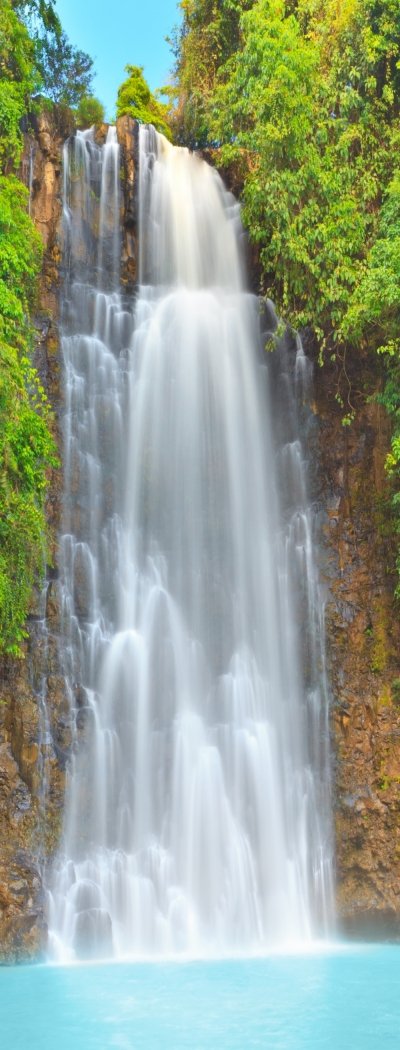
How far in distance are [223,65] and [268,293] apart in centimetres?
620

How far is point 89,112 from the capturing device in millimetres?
16812

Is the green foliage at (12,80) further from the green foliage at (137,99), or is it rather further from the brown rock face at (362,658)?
the brown rock face at (362,658)

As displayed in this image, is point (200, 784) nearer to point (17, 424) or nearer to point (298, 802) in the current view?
point (298, 802)

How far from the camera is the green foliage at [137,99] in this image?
1819 centimetres

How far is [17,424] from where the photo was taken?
11.9 metres

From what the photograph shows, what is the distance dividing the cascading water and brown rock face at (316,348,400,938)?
298 mm

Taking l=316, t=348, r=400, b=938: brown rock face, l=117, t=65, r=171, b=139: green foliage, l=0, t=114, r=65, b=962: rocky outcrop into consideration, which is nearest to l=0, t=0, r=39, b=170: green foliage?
l=117, t=65, r=171, b=139: green foliage

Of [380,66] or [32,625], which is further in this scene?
[380,66]

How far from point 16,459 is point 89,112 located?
8.19m

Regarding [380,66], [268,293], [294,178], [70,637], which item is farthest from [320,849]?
[380,66]

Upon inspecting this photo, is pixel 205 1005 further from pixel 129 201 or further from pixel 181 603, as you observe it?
pixel 129 201

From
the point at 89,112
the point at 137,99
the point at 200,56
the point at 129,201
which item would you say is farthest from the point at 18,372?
the point at 200,56

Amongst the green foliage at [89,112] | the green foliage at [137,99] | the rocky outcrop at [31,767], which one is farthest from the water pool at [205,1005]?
the green foliage at [137,99]

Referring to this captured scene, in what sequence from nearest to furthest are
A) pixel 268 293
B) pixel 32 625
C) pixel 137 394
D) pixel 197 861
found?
pixel 197 861 → pixel 32 625 → pixel 137 394 → pixel 268 293
